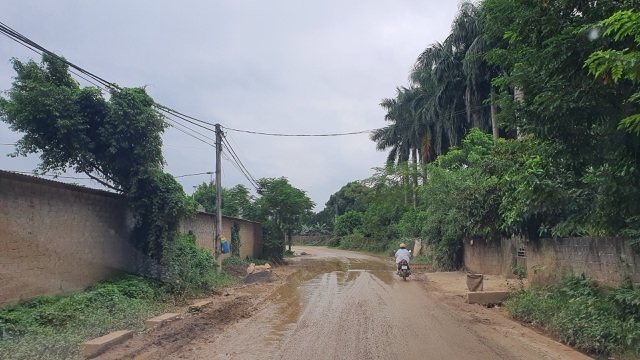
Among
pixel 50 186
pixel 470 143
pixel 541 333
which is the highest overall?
pixel 470 143

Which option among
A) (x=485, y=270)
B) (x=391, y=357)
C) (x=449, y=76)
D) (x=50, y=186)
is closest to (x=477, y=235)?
(x=485, y=270)

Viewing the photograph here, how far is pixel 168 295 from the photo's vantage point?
45.6 ft

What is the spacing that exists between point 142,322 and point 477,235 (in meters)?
15.9

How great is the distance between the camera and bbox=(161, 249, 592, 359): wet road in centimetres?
773

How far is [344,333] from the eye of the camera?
9312 mm

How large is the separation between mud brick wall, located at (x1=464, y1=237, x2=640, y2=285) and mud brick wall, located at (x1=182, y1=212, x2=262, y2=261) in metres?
12.9

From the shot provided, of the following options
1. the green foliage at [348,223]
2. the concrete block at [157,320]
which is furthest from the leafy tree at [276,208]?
the green foliage at [348,223]

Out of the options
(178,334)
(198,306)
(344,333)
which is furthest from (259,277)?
(344,333)

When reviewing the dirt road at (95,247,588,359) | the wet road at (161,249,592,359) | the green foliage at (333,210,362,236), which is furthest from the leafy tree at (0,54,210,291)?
the green foliage at (333,210,362,236)

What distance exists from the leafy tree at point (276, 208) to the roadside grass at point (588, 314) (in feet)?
78.4

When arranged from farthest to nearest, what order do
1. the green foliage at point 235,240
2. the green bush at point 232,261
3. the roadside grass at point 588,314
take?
1. the green foliage at point 235,240
2. the green bush at point 232,261
3. the roadside grass at point 588,314

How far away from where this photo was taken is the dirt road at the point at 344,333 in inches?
306

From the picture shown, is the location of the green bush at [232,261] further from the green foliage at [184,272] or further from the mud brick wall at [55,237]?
the mud brick wall at [55,237]

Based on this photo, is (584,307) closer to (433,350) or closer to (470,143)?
(433,350)
